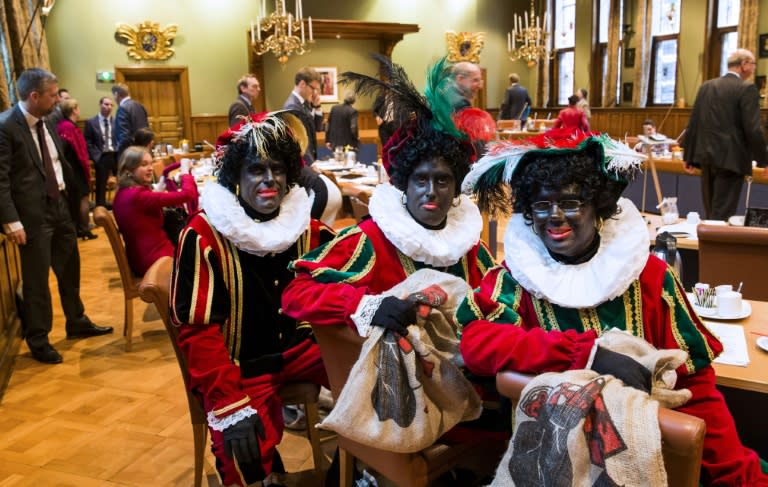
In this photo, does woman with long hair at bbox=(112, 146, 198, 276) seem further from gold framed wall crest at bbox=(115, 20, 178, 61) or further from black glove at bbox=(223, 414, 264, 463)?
gold framed wall crest at bbox=(115, 20, 178, 61)

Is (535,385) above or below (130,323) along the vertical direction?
above

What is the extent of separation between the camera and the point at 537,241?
1.58 m

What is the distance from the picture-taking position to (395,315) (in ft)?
5.02

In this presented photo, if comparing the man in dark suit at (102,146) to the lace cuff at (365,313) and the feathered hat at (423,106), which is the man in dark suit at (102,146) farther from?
the lace cuff at (365,313)

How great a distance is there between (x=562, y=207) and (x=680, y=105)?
1163 cm

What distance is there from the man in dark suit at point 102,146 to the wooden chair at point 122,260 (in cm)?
482

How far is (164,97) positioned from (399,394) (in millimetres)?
11860

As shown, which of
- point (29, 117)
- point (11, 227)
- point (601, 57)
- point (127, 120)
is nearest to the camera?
point (11, 227)

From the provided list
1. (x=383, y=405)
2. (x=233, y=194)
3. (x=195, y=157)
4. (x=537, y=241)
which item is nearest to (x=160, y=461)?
(x=233, y=194)

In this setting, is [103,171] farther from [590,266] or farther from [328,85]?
[590,266]

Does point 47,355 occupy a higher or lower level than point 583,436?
lower

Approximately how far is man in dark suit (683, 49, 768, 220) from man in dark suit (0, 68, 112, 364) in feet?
15.4

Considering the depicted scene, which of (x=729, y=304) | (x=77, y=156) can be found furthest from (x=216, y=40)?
(x=729, y=304)

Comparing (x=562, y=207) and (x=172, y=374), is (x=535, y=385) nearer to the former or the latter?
(x=562, y=207)
